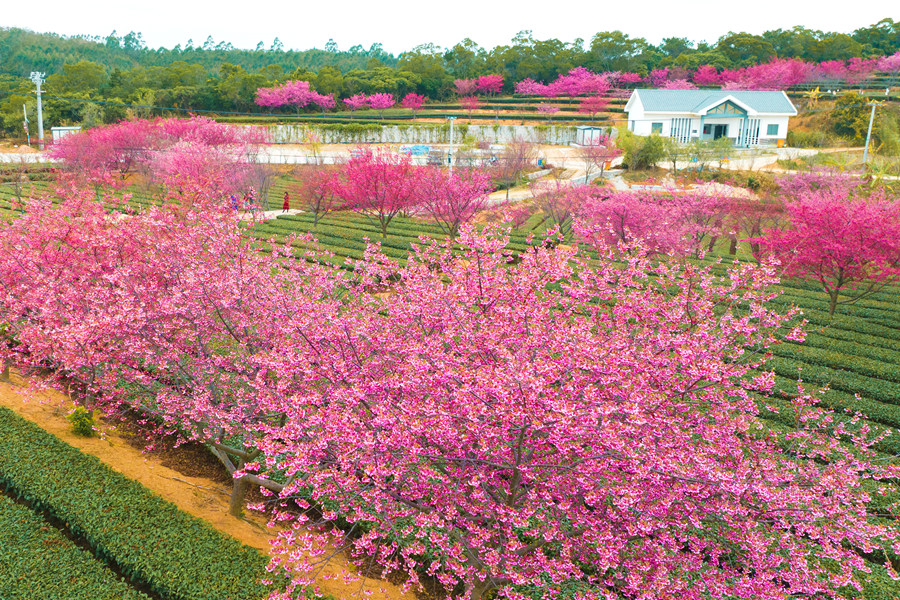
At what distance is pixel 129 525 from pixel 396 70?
8297 centimetres

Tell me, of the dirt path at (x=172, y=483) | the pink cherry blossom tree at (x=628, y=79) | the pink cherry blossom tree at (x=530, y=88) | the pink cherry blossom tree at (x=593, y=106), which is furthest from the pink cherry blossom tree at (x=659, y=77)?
the dirt path at (x=172, y=483)

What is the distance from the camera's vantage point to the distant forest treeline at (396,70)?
65750mm

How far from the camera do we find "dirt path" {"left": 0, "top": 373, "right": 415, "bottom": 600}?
7.96 metres

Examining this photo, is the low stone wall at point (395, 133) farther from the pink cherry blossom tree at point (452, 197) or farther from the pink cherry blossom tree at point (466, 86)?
the pink cherry blossom tree at point (452, 197)

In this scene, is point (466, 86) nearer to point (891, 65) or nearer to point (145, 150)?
point (145, 150)

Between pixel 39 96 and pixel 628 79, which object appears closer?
pixel 39 96

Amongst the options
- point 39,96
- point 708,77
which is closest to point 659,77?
point 708,77

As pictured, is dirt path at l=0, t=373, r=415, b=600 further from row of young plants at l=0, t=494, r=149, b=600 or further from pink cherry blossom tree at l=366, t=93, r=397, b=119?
pink cherry blossom tree at l=366, t=93, r=397, b=119

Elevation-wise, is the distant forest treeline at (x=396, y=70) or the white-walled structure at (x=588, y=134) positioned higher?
the distant forest treeline at (x=396, y=70)

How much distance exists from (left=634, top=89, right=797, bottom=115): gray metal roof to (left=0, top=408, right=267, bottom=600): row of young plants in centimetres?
5424

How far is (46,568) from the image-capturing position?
758 cm

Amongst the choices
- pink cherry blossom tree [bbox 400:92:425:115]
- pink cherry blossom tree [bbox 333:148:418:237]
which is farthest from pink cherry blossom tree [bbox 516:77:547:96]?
pink cherry blossom tree [bbox 333:148:418:237]

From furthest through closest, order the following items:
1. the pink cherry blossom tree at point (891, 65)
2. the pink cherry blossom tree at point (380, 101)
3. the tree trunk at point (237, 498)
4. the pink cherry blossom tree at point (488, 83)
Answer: the pink cherry blossom tree at point (488, 83) → the pink cherry blossom tree at point (380, 101) → the pink cherry blossom tree at point (891, 65) → the tree trunk at point (237, 498)

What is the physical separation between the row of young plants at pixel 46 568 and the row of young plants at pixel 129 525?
0.22 m
